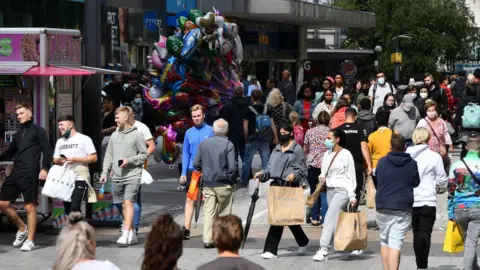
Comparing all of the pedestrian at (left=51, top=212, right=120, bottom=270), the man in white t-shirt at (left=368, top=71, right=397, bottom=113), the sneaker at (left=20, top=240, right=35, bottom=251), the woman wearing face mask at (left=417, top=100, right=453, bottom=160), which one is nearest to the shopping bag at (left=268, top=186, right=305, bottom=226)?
the sneaker at (left=20, top=240, right=35, bottom=251)

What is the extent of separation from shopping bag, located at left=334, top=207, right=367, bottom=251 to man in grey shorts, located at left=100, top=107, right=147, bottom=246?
8.42ft

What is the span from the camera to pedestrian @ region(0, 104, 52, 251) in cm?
1322

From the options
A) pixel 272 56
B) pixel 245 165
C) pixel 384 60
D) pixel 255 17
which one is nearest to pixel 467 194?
pixel 245 165

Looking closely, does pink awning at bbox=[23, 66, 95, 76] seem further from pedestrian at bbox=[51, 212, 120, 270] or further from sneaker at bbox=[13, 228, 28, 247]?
pedestrian at bbox=[51, 212, 120, 270]

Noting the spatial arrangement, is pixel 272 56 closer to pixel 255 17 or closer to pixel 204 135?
pixel 255 17

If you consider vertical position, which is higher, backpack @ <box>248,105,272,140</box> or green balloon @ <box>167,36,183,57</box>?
green balloon @ <box>167,36,183,57</box>

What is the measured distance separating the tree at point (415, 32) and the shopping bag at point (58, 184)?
54.0 meters

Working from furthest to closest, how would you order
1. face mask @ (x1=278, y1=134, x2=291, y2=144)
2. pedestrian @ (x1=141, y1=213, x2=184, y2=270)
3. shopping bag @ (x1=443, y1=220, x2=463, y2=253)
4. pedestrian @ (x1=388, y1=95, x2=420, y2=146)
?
pedestrian @ (x1=388, y1=95, x2=420, y2=146) < face mask @ (x1=278, y1=134, x2=291, y2=144) < shopping bag @ (x1=443, y1=220, x2=463, y2=253) < pedestrian @ (x1=141, y1=213, x2=184, y2=270)

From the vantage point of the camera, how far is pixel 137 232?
1420cm

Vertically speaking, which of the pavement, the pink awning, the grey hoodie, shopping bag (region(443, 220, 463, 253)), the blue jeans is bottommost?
the pavement

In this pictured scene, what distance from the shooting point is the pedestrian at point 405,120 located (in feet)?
56.7

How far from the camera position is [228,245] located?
22.1 ft

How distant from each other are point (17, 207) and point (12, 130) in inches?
40.3

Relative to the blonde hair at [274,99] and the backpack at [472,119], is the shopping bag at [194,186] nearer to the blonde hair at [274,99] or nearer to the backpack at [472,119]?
the backpack at [472,119]
